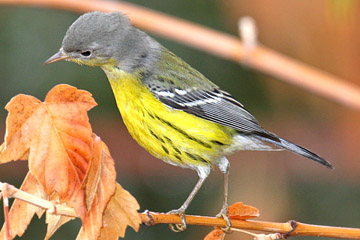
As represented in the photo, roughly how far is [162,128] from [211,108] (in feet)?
1.56

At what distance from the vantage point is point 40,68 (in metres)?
5.84

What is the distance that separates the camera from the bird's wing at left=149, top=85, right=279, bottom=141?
11.9ft

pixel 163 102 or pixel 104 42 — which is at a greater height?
pixel 104 42

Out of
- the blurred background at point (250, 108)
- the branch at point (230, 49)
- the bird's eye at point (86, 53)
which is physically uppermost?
the branch at point (230, 49)

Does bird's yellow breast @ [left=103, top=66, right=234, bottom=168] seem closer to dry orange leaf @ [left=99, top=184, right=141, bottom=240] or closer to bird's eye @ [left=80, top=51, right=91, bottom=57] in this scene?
bird's eye @ [left=80, top=51, right=91, bottom=57]

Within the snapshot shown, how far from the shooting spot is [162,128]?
3.48m

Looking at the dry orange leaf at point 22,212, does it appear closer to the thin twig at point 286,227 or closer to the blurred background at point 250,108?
the thin twig at point 286,227

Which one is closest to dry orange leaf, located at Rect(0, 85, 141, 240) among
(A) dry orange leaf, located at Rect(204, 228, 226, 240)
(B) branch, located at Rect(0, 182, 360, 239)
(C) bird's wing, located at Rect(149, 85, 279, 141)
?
(B) branch, located at Rect(0, 182, 360, 239)

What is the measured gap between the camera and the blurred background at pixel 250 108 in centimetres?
579

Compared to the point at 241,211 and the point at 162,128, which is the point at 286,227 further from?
the point at 162,128

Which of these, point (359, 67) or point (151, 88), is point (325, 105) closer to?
point (359, 67)

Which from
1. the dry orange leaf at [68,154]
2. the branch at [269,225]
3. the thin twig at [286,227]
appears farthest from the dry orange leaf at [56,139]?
the thin twig at [286,227]

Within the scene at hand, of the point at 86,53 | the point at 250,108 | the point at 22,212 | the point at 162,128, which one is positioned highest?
the point at 86,53

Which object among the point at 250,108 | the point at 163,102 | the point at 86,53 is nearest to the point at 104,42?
the point at 86,53
